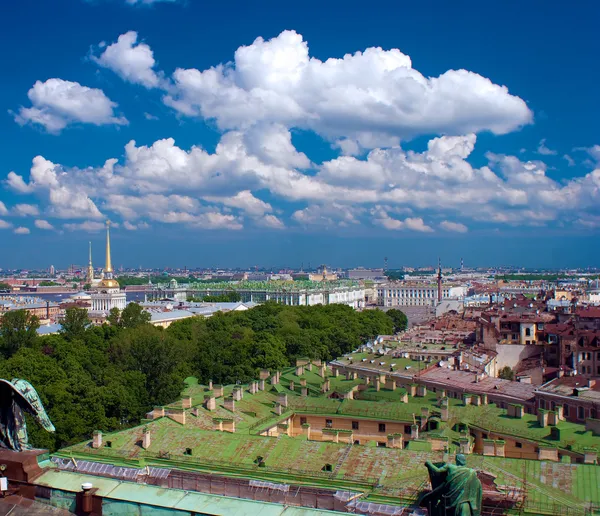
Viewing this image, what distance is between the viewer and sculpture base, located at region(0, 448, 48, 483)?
11.3 metres

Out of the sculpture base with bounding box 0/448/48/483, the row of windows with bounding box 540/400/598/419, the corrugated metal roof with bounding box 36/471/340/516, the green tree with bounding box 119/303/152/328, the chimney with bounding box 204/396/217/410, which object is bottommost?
the row of windows with bounding box 540/400/598/419

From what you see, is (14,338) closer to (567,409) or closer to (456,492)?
(567,409)

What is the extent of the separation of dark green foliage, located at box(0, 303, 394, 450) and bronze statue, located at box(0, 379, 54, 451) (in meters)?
25.2

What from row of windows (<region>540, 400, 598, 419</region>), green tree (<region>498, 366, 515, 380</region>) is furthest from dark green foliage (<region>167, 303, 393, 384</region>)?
row of windows (<region>540, 400, 598, 419</region>)

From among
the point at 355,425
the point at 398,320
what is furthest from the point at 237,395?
the point at 398,320

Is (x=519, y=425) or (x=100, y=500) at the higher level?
(x=100, y=500)

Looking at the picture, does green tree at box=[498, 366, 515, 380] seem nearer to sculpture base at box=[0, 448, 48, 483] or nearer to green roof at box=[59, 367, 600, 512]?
green roof at box=[59, 367, 600, 512]

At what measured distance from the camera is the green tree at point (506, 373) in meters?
56.8

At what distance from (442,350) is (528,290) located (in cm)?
14108

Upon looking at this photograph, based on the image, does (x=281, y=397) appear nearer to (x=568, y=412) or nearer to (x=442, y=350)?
(x=568, y=412)

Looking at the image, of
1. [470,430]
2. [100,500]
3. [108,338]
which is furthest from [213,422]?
[108,338]

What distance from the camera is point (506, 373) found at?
58031 mm

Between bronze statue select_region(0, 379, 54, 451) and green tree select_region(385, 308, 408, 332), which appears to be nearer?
bronze statue select_region(0, 379, 54, 451)

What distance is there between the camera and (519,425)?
3080 centimetres
